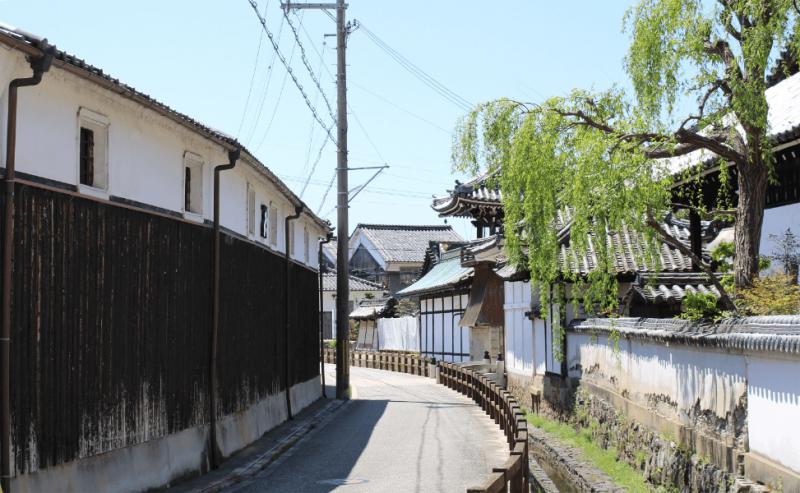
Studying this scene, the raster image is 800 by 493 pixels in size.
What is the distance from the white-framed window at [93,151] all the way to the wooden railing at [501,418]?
6.34 meters

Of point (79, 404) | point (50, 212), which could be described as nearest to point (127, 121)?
point (50, 212)

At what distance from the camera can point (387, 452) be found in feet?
63.0

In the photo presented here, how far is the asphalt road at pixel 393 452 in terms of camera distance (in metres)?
15.3

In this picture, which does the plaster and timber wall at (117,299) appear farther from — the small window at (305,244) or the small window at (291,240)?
the small window at (305,244)

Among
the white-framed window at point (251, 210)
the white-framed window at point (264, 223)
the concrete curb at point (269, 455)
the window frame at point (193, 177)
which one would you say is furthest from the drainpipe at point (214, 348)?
the white-framed window at point (264, 223)

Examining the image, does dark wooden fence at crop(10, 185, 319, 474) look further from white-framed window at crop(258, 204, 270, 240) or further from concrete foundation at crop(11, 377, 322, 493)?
white-framed window at crop(258, 204, 270, 240)

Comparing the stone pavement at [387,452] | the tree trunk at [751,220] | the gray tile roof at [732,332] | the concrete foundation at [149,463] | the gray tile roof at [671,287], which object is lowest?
the stone pavement at [387,452]

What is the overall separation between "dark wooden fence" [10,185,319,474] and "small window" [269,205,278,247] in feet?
14.5

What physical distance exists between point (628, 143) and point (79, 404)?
8.15 m

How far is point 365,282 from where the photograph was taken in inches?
3017

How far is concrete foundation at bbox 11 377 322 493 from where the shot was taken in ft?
36.9

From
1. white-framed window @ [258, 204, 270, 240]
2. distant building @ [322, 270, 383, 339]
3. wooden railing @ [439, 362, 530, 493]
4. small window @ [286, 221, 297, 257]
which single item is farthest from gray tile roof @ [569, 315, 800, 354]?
distant building @ [322, 270, 383, 339]

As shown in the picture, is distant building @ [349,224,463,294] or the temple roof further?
distant building @ [349,224,463,294]

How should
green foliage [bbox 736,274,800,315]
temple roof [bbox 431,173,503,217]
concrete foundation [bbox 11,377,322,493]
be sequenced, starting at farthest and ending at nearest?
1. temple roof [bbox 431,173,503,217]
2. green foliage [bbox 736,274,800,315]
3. concrete foundation [bbox 11,377,322,493]
